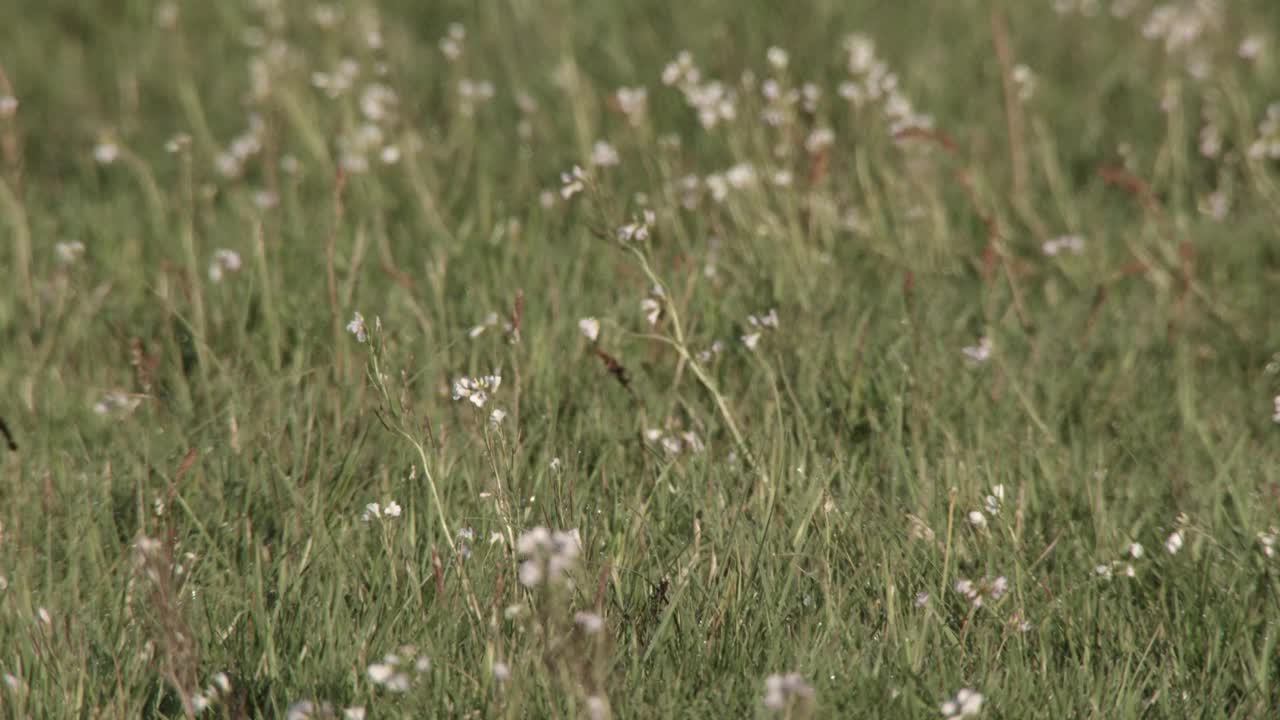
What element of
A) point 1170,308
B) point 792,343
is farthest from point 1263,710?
point 1170,308

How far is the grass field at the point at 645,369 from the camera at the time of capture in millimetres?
2504

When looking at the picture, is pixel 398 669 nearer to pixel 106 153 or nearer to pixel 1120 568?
pixel 1120 568

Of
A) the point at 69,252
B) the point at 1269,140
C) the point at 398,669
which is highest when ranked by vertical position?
the point at 69,252

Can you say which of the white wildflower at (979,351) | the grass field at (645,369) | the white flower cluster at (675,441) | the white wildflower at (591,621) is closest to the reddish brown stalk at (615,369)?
the grass field at (645,369)

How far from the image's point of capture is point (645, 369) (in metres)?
3.66

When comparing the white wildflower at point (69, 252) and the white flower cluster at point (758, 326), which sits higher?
the white wildflower at point (69, 252)

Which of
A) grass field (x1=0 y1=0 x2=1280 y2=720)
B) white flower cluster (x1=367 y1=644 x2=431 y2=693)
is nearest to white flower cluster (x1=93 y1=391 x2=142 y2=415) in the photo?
grass field (x1=0 y1=0 x2=1280 y2=720)

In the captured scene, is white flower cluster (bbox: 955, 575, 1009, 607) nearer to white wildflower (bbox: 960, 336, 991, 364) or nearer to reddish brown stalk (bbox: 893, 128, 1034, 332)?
white wildflower (bbox: 960, 336, 991, 364)

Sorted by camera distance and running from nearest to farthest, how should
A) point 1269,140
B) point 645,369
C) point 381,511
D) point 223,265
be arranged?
1. point 381,511
2. point 645,369
3. point 223,265
4. point 1269,140

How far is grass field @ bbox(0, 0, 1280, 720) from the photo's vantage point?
250 centimetres

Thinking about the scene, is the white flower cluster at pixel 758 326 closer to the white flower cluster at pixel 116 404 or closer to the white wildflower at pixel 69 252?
the white flower cluster at pixel 116 404

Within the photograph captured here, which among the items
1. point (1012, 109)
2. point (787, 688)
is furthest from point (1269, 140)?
point (787, 688)

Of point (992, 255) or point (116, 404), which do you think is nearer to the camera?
point (116, 404)

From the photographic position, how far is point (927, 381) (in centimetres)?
344
